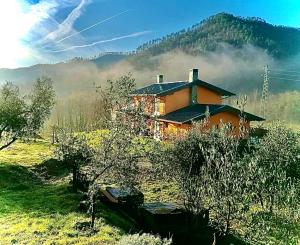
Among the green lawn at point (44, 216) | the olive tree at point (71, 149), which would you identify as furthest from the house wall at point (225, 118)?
the olive tree at point (71, 149)

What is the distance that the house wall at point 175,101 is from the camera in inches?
2371

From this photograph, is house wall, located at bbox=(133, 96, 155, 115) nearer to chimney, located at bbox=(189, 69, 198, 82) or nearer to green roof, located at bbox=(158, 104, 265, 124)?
green roof, located at bbox=(158, 104, 265, 124)

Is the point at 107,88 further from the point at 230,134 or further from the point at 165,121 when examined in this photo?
the point at 165,121

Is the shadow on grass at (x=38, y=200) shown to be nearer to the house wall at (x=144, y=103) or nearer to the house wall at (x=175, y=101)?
the house wall at (x=144, y=103)

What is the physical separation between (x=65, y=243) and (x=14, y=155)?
98.6ft

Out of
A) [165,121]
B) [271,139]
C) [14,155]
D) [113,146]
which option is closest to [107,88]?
[113,146]

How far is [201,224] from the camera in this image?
24.1 metres

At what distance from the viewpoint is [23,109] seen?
38781 millimetres

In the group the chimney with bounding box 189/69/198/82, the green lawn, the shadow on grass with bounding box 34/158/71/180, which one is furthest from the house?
the green lawn

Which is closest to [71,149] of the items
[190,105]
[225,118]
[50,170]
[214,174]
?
[214,174]

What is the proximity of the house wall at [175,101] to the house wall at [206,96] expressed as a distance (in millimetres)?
1877

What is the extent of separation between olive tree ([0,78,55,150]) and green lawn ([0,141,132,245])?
392 centimetres

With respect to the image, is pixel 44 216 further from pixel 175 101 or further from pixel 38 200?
pixel 175 101

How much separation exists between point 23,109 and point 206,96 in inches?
1278
